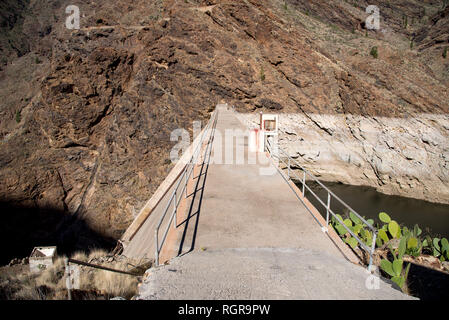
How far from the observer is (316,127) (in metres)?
19.0

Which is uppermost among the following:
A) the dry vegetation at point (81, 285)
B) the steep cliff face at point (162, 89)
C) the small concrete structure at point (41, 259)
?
the steep cliff face at point (162, 89)

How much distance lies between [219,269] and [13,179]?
25958mm

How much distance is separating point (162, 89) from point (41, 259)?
1718cm

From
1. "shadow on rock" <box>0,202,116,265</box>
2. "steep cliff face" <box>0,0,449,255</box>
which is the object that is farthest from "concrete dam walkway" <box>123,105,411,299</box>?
"shadow on rock" <box>0,202,116,265</box>

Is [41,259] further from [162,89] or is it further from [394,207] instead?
[394,207]

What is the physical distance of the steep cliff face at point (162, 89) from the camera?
19.2 m

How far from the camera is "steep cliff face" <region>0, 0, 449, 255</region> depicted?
1917 centimetres

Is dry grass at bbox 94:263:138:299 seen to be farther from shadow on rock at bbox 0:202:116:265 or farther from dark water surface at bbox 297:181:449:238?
shadow on rock at bbox 0:202:116:265

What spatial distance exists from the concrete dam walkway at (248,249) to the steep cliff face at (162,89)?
1408 cm

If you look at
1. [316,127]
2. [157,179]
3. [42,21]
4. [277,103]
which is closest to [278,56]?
[277,103]

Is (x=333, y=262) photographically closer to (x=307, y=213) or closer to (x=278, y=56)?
(x=307, y=213)

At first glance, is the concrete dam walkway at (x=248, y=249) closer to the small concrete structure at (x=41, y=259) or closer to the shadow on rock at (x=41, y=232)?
the small concrete structure at (x=41, y=259)

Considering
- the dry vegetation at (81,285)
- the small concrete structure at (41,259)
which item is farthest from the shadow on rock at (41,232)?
the dry vegetation at (81,285)

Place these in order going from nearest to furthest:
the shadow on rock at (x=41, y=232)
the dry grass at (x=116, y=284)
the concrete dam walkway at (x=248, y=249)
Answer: the concrete dam walkway at (x=248, y=249)
the dry grass at (x=116, y=284)
the shadow on rock at (x=41, y=232)
